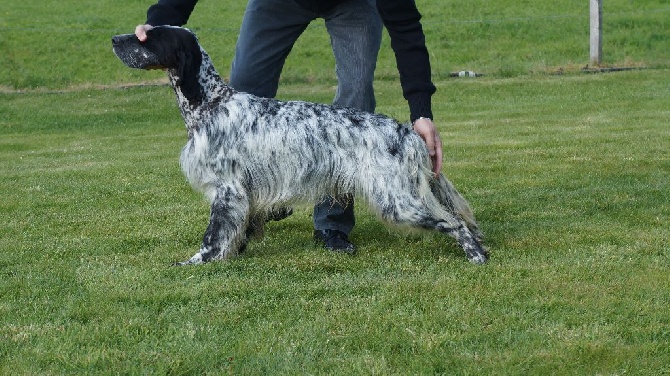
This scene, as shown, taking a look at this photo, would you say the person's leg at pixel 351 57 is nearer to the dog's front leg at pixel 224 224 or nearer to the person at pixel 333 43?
the person at pixel 333 43

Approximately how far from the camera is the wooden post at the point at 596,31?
60.2 feet

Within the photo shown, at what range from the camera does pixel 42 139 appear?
1396 centimetres

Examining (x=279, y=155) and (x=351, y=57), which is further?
(x=351, y=57)

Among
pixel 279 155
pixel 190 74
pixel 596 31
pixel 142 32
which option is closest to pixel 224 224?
pixel 279 155

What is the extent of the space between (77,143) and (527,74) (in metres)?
8.98

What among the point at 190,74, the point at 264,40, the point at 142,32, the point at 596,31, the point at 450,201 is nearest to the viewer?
the point at 142,32

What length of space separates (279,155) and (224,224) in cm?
48

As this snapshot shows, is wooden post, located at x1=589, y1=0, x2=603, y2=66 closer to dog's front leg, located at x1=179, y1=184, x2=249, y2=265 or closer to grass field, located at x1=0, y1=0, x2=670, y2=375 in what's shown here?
grass field, located at x1=0, y1=0, x2=670, y2=375

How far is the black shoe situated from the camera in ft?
18.4

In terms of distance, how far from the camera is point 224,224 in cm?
536

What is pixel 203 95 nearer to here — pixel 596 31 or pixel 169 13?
pixel 169 13

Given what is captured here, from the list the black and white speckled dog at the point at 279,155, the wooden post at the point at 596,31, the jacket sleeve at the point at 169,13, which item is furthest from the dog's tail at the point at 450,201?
the wooden post at the point at 596,31

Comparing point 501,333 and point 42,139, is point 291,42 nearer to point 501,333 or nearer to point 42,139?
point 501,333

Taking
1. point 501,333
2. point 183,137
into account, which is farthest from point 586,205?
point 183,137
